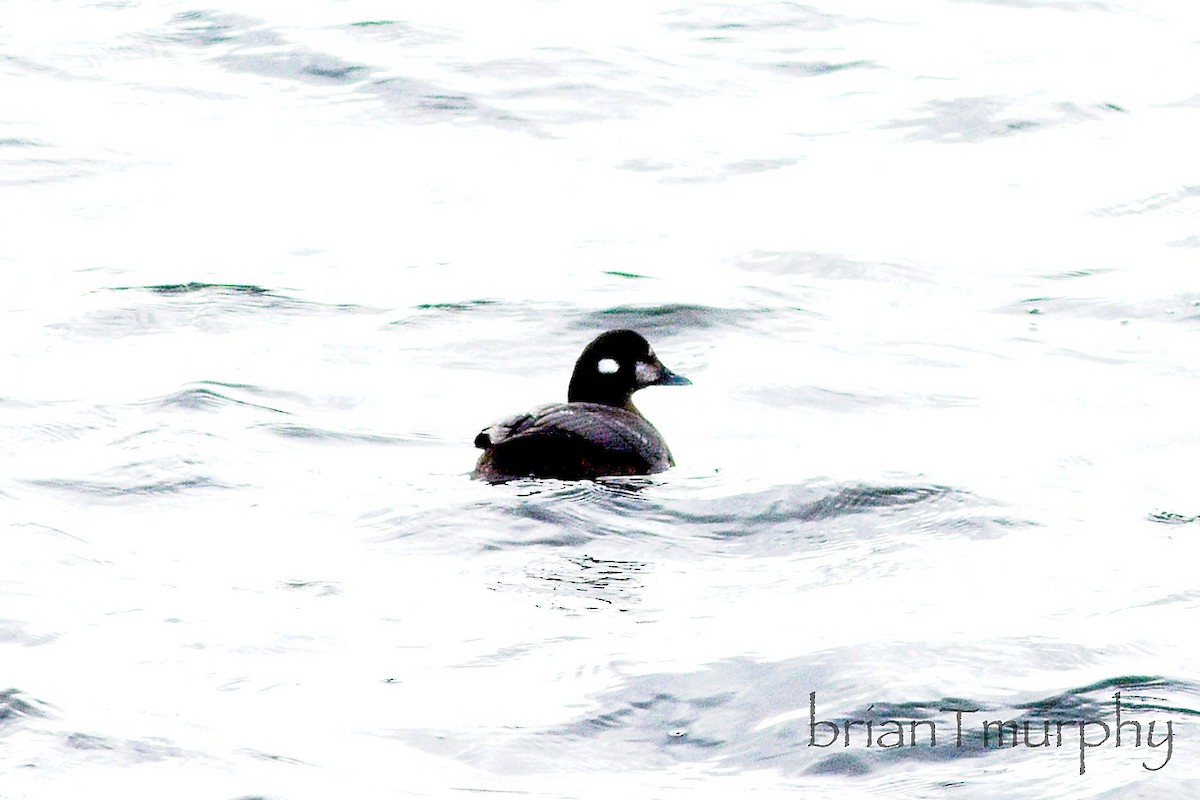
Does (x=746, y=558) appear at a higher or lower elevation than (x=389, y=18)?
lower

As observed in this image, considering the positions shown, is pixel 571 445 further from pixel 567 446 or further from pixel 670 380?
pixel 670 380

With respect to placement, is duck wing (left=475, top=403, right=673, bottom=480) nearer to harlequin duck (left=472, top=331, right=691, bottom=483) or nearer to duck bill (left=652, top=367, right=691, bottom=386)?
harlequin duck (left=472, top=331, right=691, bottom=483)

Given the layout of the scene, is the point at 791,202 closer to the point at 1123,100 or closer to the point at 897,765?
the point at 1123,100

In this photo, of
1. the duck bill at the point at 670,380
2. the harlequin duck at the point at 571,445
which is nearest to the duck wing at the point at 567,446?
the harlequin duck at the point at 571,445

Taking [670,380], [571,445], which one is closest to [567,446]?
[571,445]

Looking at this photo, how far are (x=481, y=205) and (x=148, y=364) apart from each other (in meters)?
4.09

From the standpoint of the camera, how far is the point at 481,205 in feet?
47.1

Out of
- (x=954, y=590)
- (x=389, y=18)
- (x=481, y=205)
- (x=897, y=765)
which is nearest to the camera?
(x=897, y=765)

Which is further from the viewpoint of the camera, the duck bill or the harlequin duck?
the duck bill

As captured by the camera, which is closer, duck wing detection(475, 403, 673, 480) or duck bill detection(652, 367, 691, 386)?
duck wing detection(475, 403, 673, 480)

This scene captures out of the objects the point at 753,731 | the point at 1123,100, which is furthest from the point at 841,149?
the point at 753,731

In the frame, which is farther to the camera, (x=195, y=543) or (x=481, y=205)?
(x=481, y=205)

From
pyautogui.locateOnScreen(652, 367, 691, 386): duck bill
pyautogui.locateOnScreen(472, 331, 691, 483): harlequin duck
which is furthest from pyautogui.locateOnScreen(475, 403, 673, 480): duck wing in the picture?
pyautogui.locateOnScreen(652, 367, 691, 386): duck bill

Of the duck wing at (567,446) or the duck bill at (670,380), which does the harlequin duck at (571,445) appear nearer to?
the duck wing at (567,446)
